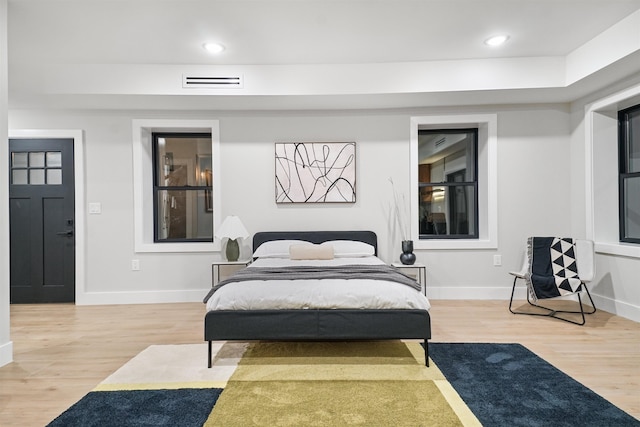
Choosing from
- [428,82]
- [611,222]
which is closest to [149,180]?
[428,82]

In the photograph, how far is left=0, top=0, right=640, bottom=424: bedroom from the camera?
4223 mm

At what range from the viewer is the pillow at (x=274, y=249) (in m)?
3.80

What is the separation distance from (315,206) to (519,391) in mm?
2791

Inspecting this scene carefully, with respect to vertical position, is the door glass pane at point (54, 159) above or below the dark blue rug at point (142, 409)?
above

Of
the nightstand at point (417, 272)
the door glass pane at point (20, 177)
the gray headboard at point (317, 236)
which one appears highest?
the door glass pane at point (20, 177)

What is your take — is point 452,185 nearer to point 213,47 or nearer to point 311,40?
point 311,40

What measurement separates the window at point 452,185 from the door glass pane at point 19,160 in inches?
178

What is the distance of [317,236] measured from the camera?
421 cm

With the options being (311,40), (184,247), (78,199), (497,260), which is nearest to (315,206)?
(184,247)

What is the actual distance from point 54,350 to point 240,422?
1.96 m

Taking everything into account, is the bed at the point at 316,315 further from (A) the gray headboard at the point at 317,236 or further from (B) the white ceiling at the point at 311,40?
(B) the white ceiling at the point at 311,40

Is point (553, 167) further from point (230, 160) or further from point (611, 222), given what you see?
point (230, 160)

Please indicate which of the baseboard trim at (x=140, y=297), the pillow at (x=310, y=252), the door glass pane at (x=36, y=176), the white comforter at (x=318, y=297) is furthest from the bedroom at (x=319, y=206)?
the white comforter at (x=318, y=297)

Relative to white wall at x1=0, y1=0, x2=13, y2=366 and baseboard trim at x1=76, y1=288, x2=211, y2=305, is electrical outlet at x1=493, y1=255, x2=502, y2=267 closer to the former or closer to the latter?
baseboard trim at x1=76, y1=288, x2=211, y2=305
